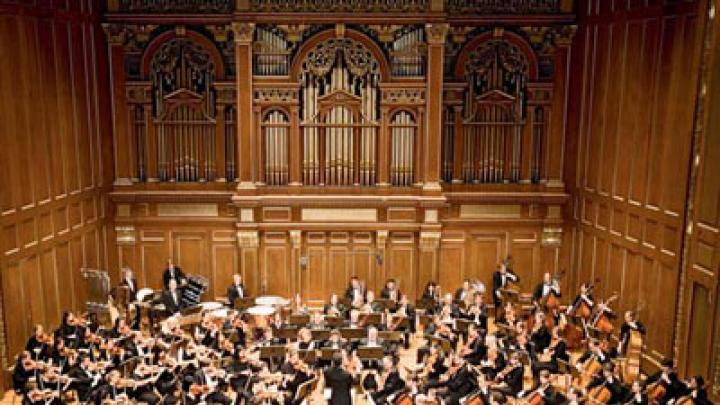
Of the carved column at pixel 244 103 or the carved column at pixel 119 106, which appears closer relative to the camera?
the carved column at pixel 244 103

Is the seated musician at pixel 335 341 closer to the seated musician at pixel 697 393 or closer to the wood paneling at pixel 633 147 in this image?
the seated musician at pixel 697 393

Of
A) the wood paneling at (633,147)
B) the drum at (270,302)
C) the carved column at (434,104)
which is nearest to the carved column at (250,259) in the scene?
the drum at (270,302)

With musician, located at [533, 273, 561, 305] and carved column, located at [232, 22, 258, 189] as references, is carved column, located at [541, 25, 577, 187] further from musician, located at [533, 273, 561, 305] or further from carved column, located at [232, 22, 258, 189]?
carved column, located at [232, 22, 258, 189]

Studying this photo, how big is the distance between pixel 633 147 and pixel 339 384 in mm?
7360

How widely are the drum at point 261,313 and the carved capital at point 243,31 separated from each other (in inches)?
231

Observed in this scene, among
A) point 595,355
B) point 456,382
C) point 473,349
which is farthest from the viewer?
point 473,349

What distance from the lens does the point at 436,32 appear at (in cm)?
1533

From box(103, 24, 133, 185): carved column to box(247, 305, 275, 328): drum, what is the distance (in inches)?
182

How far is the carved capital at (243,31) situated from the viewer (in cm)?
1522

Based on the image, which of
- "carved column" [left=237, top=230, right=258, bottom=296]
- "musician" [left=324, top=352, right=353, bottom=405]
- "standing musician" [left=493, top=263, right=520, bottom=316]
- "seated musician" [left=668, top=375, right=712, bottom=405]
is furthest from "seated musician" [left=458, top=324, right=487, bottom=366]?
"carved column" [left=237, top=230, right=258, bottom=296]

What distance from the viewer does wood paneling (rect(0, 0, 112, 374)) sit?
12219mm

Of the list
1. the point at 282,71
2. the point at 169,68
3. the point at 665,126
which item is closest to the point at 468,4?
the point at 282,71

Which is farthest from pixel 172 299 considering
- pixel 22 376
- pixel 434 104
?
pixel 434 104

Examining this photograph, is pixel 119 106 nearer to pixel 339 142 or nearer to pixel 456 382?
pixel 339 142
